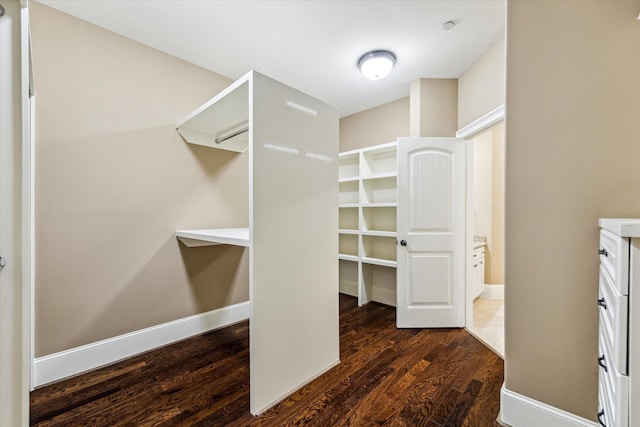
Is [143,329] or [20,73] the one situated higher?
[20,73]

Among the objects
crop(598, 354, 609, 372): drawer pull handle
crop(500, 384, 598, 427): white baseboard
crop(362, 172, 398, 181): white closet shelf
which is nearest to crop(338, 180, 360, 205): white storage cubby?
crop(362, 172, 398, 181): white closet shelf

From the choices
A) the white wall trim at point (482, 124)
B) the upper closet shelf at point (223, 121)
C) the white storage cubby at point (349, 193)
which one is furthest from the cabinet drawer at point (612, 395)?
the white storage cubby at point (349, 193)

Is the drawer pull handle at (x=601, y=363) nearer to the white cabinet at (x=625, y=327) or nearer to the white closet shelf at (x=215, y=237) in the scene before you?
the white cabinet at (x=625, y=327)

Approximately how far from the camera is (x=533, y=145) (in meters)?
1.43

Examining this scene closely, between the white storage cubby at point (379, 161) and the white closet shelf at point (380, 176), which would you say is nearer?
the white closet shelf at point (380, 176)

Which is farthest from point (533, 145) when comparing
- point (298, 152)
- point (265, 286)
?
point (265, 286)

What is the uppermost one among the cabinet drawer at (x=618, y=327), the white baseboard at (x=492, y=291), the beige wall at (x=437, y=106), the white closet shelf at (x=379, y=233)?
the beige wall at (x=437, y=106)

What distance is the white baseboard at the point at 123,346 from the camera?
188 cm

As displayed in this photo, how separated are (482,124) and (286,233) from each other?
2.07 meters

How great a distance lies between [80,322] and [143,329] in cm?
45

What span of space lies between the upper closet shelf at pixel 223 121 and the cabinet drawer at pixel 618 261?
70.0 inches

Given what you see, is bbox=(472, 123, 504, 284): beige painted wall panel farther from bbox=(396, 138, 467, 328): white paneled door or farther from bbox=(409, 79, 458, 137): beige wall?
bbox=(396, 138, 467, 328): white paneled door

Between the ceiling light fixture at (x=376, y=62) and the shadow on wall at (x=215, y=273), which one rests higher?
the ceiling light fixture at (x=376, y=62)

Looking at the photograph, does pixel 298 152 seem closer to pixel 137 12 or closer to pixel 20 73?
pixel 20 73
